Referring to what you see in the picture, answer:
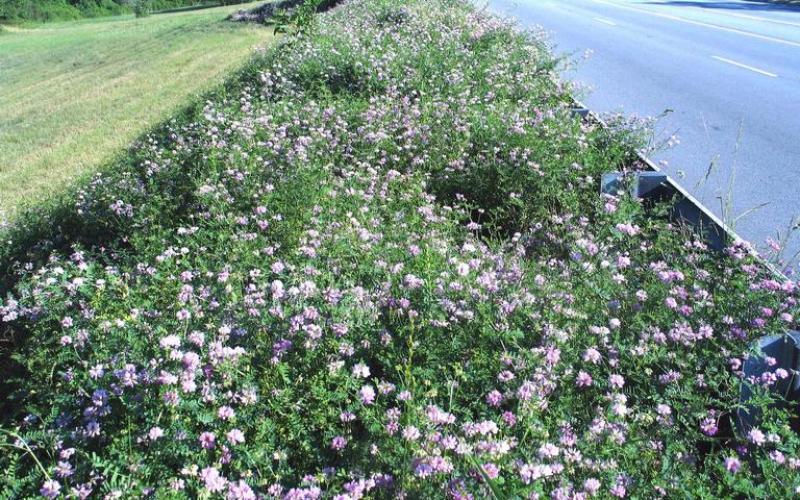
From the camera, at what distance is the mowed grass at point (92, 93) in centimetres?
1037

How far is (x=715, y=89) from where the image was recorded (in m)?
10.5

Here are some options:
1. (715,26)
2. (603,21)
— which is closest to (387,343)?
(715,26)

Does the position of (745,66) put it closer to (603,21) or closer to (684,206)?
(603,21)

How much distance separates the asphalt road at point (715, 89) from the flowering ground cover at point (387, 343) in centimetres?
147

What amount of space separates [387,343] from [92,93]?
16824 millimetres

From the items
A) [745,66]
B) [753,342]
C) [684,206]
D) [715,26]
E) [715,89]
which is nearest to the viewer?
[753,342]

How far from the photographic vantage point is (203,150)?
20.2ft

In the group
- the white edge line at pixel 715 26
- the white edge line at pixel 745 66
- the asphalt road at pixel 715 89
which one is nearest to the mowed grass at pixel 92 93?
the asphalt road at pixel 715 89

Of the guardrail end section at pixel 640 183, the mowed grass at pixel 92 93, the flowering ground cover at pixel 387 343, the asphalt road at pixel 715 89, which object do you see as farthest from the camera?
the mowed grass at pixel 92 93

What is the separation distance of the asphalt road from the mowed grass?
7.46 m

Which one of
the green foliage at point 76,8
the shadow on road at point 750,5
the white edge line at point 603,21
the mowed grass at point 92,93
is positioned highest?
the shadow on road at point 750,5

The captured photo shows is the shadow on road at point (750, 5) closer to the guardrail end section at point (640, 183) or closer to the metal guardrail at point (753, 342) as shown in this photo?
the metal guardrail at point (753, 342)

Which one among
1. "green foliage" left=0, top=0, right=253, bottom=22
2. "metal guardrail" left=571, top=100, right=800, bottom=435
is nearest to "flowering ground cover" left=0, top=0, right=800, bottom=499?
"metal guardrail" left=571, top=100, right=800, bottom=435

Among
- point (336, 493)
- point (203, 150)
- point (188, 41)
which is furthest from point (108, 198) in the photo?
point (188, 41)
